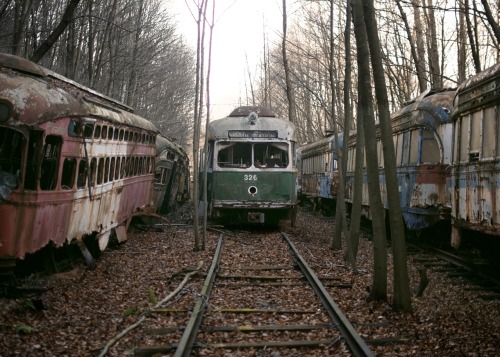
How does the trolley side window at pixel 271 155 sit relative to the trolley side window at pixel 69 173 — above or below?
above

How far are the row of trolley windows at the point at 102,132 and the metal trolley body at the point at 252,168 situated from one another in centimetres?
238

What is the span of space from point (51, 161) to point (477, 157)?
21.4 feet

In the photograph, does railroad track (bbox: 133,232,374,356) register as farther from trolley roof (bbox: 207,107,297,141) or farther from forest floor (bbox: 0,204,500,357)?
trolley roof (bbox: 207,107,297,141)

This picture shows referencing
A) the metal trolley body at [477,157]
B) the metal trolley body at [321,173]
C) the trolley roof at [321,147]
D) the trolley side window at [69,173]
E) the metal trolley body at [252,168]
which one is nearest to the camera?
the metal trolley body at [477,157]

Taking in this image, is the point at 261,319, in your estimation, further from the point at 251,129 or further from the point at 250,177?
the point at 251,129

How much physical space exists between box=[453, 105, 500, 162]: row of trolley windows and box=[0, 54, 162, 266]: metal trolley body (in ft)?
20.2

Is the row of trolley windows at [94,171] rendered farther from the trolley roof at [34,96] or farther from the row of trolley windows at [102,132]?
the trolley roof at [34,96]

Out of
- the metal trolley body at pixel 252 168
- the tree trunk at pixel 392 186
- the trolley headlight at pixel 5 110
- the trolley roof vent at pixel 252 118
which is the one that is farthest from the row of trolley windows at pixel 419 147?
the trolley headlight at pixel 5 110

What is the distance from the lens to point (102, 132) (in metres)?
10.5

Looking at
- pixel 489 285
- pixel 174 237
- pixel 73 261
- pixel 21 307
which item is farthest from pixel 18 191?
pixel 174 237

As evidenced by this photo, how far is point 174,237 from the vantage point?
15.2 m

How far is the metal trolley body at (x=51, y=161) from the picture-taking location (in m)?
7.16

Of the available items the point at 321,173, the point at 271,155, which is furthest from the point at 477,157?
the point at 321,173

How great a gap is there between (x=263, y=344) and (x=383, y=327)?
1504mm
